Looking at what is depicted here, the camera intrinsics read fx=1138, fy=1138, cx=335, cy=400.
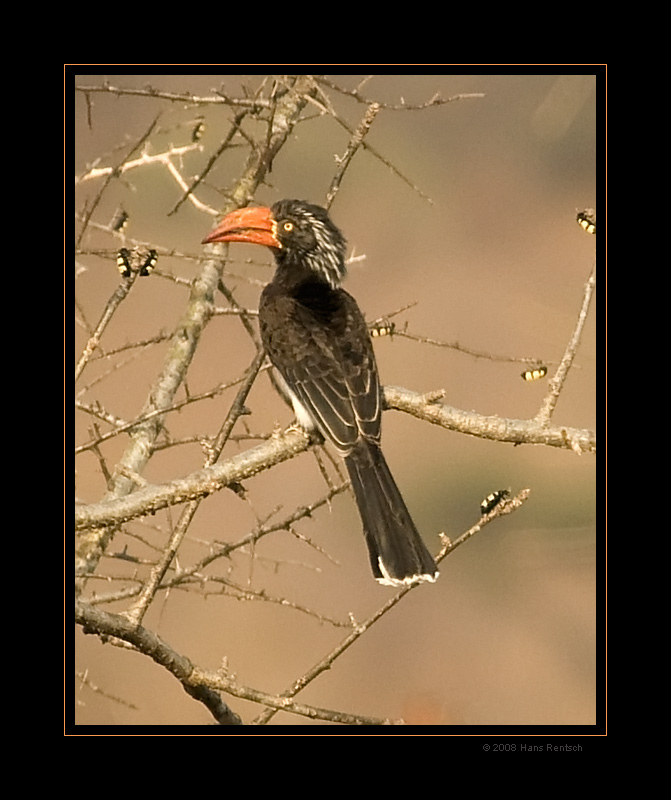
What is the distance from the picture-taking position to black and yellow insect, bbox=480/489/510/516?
3844 mm

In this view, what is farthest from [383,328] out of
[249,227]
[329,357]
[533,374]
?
[249,227]

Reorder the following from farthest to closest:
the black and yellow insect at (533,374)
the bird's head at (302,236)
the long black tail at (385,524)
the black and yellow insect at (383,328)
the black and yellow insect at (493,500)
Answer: the bird's head at (302,236), the black and yellow insect at (383,328), the black and yellow insect at (533,374), the long black tail at (385,524), the black and yellow insect at (493,500)

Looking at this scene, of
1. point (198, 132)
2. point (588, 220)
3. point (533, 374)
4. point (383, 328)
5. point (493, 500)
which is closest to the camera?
point (493, 500)

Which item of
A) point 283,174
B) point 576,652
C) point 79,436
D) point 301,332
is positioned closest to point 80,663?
point 79,436

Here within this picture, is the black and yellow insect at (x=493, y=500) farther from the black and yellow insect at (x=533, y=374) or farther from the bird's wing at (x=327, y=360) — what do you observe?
the bird's wing at (x=327, y=360)

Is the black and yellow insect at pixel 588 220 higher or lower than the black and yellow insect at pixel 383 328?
higher

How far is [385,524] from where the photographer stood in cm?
423

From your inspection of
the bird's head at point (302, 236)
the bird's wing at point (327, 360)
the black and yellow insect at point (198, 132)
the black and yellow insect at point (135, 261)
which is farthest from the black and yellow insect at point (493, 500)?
the black and yellow insect at point (198, 132)

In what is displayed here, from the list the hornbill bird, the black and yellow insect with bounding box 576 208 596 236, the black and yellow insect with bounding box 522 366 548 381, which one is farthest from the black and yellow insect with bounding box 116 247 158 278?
the black and yellow insect with bounding box 576 208 596 236

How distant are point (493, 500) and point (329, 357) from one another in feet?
3.55

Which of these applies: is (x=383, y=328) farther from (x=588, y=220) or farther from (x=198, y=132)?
(x=198, y=132)

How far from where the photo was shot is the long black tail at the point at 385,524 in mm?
4117

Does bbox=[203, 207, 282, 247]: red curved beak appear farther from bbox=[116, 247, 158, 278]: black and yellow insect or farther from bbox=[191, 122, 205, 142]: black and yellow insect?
bbox=[116, 247, 158, 278]: black and yellow insect

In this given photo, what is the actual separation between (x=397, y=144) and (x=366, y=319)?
0.85 metres
